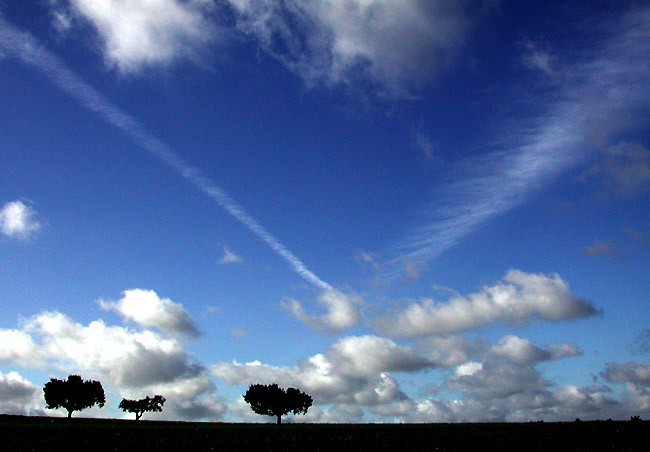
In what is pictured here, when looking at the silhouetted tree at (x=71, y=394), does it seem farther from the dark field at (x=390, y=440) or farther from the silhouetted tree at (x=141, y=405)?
the dark field at (x=390, y=440)

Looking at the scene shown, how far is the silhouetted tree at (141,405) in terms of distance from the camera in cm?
12656

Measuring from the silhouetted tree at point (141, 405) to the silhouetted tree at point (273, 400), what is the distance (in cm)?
3543

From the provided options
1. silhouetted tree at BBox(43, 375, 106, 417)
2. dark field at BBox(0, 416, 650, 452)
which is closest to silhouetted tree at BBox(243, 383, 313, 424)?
silhouetted tree at BBox(43, 375, 106, 417)

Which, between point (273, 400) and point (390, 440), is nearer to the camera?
point (390, 440)

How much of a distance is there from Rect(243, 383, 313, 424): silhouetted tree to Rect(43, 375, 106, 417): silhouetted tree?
3500 centimetres

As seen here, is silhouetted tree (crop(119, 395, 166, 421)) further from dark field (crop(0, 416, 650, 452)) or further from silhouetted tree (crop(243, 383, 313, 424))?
dark field (crop(0, 416, 650, 452))

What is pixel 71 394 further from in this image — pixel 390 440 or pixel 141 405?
pixel 390 440

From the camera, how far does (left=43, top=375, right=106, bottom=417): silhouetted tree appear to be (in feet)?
356

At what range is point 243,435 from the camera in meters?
39.0

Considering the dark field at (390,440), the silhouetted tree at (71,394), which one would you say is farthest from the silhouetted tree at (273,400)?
the dark field at (390,440)

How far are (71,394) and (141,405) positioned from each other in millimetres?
22232

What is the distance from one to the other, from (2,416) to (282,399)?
51.2 m

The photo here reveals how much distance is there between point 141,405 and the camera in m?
128

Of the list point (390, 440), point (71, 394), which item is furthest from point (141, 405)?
point (390, 440)
